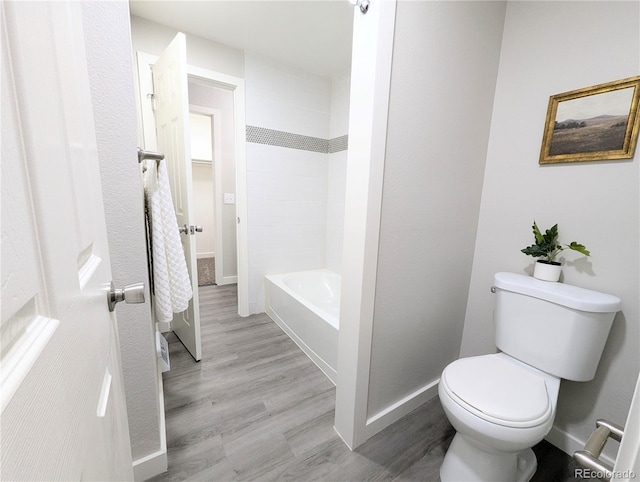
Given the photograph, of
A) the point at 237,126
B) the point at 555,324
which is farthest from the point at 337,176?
the point at 555,324

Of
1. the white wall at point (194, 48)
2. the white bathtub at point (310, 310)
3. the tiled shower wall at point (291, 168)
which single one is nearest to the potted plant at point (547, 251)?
the white bathtub at point (310, 310)

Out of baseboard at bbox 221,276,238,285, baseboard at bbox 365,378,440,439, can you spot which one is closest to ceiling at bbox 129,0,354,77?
baseboard at bbox 365,378,440,439

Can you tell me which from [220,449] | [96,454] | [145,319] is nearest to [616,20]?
[96,454]

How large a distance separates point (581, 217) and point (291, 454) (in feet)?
5.65

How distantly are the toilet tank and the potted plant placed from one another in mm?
39

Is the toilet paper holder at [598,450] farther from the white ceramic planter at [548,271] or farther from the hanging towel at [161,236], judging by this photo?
the hanging towel at [161,236]

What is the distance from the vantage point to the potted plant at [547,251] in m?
1.23

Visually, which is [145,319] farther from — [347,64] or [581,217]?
[347,64]

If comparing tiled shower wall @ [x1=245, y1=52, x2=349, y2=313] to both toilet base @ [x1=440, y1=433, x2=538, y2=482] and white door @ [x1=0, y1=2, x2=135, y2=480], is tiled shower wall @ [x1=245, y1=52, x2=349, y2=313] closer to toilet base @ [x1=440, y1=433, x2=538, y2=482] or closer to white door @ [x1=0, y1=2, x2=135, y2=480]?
toilet base @ [x1=440, y1=433, x2=538, y2=482]

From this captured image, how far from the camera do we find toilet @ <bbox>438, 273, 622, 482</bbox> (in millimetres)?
952

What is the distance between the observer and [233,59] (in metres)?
2.19

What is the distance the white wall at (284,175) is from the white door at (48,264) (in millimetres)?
1989

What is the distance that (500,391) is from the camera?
105cm

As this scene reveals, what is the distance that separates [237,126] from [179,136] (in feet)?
2.53
